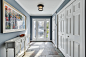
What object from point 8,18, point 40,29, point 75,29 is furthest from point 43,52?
point 40,29

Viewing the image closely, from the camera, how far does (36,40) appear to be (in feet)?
20.3

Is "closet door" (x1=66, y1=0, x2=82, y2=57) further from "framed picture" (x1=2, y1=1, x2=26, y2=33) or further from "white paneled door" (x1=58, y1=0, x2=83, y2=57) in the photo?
"framed picture" (x1=2, y1=1, x2=26, y2=33)

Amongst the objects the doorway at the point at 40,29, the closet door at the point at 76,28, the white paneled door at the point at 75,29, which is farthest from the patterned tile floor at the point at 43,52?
the doorway at the point at 40,29

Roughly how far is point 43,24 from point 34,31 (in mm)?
1095

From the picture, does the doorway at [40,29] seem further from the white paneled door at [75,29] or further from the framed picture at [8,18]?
the white paneled door at [75,29]

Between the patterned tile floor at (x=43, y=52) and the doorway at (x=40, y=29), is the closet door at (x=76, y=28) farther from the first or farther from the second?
the doorway at (x=40, y=29)

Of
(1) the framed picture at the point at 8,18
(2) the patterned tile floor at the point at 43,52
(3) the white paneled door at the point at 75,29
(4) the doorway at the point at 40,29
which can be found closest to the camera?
(3) the white paneled door at the point at 75,29

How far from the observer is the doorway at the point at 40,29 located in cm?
615

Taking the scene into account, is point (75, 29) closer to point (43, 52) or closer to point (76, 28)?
point (76, 28)

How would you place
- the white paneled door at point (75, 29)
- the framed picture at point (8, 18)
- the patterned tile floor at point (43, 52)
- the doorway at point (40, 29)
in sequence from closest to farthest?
1. the white paneled door at point (75, 29)
2. the framed picture at point (8, 18)
3. the patterned tile floor at point (43, 52)
4. the doorway at point (40, 29)

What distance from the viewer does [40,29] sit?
243 inches

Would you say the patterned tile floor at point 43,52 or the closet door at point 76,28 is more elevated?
the closet door at point 76,28

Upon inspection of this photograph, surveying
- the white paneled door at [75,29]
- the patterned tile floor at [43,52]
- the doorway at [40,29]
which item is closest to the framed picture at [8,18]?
the patterned tile floor at [43,52]

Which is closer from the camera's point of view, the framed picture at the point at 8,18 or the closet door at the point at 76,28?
the closet door at the point at 76,28
